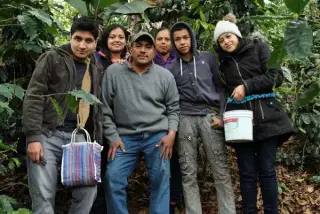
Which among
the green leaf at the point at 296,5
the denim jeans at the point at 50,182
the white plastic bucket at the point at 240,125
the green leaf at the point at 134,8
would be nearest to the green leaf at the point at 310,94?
the green leaf at the point at 296,5

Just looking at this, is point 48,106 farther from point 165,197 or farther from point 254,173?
point 254,173

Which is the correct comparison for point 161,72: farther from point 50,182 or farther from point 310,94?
point 310,94

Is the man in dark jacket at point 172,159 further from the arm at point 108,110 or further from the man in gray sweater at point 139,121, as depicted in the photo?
the arm at point 108,110

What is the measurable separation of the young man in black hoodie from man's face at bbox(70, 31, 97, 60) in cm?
92

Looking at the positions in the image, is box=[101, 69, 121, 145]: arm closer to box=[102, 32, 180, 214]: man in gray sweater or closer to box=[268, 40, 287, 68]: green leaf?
box=[102, 32, 180, 214]: man in gray sweater

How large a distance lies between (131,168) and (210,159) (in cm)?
77

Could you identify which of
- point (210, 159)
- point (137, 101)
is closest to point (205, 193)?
point (210, 159)

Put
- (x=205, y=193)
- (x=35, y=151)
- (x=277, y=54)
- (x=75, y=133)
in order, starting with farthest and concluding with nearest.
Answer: (x=205, y=193)
(x=75, y=133)
(x=35, y=151)
(x=277, y=54)

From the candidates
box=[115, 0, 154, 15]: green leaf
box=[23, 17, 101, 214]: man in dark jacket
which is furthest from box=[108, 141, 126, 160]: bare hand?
box=[115, 0, 154, 15]: green leaf

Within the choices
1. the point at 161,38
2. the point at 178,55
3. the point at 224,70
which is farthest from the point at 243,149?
the point at 161,38

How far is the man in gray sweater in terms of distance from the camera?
362 centimetres

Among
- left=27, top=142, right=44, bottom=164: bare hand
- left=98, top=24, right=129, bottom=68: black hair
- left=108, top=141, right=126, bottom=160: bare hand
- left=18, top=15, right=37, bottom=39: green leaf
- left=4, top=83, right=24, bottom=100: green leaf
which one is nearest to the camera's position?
left=4, top=83, right=24, bottom=100: green leaf

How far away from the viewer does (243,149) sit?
3.64m

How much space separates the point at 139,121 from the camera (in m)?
3.66
